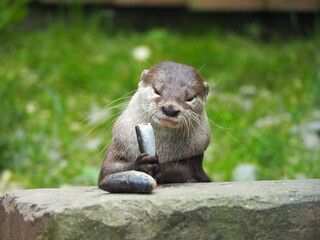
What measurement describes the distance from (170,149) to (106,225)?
0.69 metres

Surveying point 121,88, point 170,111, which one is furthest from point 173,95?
point 121,88

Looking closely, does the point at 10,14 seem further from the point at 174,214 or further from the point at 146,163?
the point at 174,214

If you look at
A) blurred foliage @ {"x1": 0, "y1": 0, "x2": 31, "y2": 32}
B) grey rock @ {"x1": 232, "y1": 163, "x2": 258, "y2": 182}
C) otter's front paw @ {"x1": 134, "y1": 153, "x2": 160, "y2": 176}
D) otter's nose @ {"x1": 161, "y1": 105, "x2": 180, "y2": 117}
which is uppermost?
blurred foliage @ {"x1": 0, "y1": 0, "x2": 31, "y2": 32}

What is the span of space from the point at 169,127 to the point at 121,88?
10.8 feet

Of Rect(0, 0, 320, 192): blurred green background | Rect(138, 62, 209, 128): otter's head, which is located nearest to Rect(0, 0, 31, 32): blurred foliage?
Rect(0, 0, 320, 192): blurred green background

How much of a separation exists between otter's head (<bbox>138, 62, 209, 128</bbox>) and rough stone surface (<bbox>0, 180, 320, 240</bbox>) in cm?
31

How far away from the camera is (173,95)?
2.90 m

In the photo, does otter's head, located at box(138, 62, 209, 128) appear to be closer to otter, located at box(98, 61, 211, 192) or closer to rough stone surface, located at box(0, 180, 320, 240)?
otter, located at box(98, 61, 211, 192)

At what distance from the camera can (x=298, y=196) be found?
2600 millimetres

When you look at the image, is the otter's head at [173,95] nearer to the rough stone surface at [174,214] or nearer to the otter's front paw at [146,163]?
the otter's front paw at [146,163]

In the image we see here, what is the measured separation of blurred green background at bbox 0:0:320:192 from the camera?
196 inches

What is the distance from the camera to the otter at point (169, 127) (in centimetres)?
289

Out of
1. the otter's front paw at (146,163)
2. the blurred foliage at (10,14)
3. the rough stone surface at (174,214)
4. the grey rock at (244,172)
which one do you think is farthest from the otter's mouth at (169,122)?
the blurred foliage at (10,14)

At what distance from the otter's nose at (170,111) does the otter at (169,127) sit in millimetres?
13
